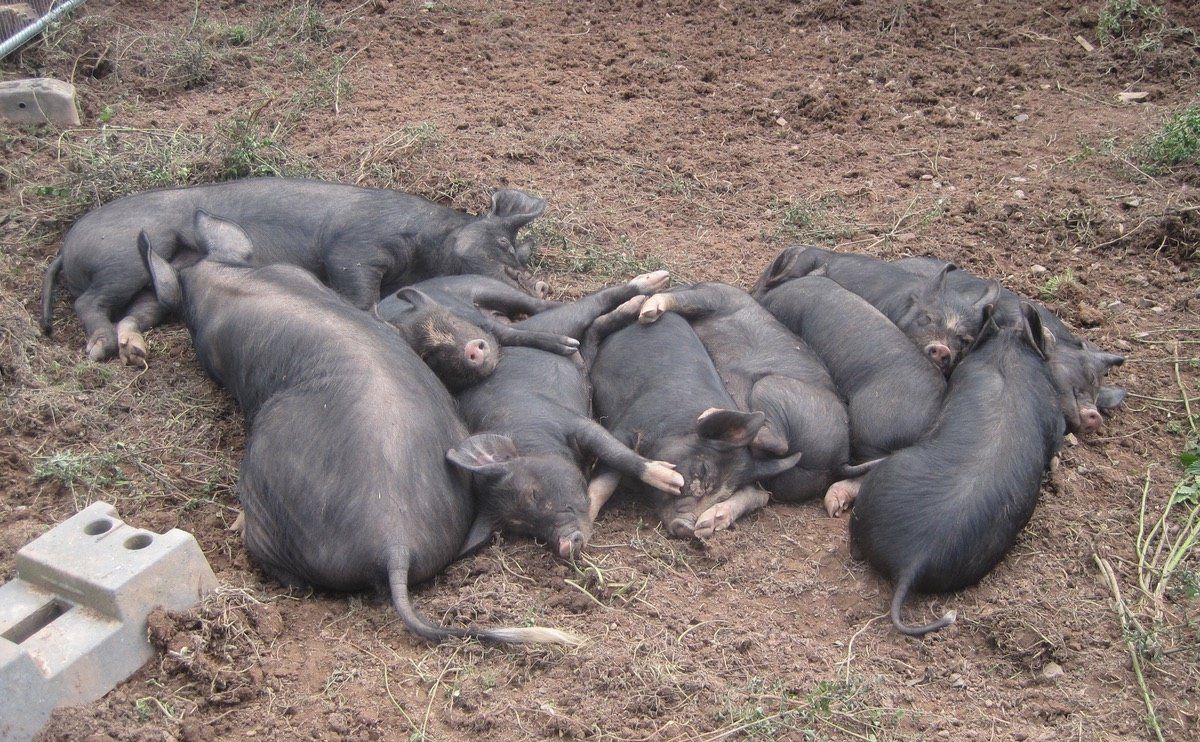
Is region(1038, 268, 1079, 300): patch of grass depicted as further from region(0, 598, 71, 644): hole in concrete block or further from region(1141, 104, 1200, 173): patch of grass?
region(0, 598, 71, 644): hole in concrete block

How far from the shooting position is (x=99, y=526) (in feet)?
12.2

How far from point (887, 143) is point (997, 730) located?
502 cm

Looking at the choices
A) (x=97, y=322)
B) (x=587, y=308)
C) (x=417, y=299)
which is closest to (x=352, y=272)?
(x=417, y=299)

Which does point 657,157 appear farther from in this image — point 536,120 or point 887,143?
point 887,143

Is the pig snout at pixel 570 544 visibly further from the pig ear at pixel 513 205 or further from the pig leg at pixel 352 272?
the pig ear at pixel 513 205

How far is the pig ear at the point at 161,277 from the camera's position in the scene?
17.8 feet

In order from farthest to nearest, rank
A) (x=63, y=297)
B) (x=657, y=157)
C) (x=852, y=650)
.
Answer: (x=657, y=157)
(x=63, y=297)
(x=852, y=650)

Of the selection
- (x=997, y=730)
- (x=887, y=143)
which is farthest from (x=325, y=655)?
(x=887, y=143)

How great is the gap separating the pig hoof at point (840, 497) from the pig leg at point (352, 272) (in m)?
2.78

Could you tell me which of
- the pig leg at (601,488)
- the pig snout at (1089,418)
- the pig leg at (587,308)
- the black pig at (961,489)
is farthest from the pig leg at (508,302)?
the pig snout at (1089,418)

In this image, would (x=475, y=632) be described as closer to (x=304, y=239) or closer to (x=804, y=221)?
(x=304, y=239)

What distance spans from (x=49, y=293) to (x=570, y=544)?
136 inches

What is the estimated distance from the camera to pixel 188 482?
4.57m

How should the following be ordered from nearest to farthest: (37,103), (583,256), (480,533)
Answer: (480,533) → (583,256) → (37,103)
